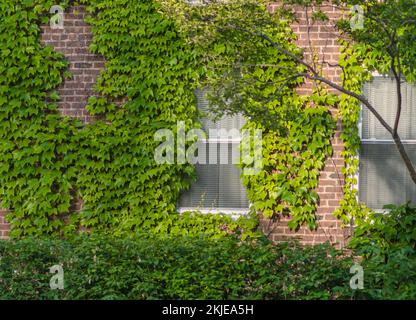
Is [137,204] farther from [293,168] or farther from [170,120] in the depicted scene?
[293,168]

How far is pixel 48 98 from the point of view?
9844 millimetres

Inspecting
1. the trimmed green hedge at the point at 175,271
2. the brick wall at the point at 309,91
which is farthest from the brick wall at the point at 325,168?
the trimmed green hedge at the point at 175,271

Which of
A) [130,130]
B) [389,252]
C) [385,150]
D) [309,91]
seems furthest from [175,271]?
[385,150]

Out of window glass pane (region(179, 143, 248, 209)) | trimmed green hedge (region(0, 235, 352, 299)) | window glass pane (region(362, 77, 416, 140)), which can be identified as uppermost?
window glass pane (region(362, 77, 416, 140))

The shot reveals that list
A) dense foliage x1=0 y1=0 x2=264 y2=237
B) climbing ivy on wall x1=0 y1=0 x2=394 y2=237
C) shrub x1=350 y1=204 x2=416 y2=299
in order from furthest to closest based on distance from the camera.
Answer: dense foliage x1=0 y1=0 x2=264 y2=237 < climbing ivy on wall x1=0 y1=0 x2=394 y2=237 < shrub x1=350 y1=204 x2=416 y2=299

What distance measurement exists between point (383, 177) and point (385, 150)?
0.35m

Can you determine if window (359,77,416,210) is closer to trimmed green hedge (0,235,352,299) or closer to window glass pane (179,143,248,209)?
window glass pane (179,143,248,209)

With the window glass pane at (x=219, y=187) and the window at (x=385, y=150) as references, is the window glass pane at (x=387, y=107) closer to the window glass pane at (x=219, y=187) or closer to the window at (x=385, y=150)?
the window at (x=385, y=150)

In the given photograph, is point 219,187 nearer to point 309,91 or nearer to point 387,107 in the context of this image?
point 309,91

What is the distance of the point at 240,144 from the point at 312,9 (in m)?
1.96

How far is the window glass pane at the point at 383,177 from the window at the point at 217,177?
1589mm

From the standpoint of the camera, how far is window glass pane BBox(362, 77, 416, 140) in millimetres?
9406

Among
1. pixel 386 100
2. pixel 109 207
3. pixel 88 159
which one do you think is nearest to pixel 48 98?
pixel 88 159

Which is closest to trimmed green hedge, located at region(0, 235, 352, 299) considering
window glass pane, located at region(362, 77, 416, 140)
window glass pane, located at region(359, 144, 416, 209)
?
window glass pane, located at region(359, 144, 416, 209)
